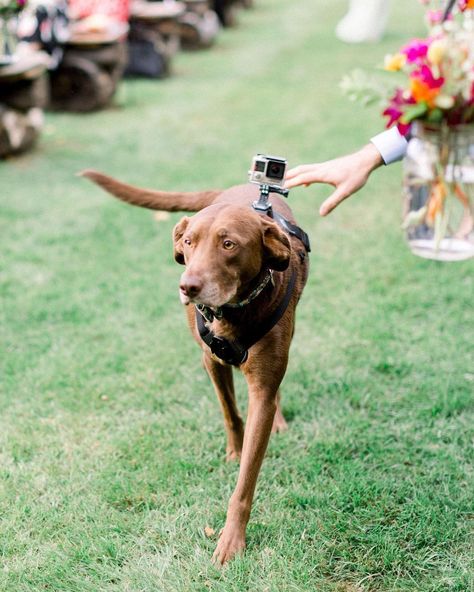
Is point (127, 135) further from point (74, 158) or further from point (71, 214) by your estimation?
point (71, 214)

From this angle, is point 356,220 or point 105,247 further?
point 356,220

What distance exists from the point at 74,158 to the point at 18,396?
4615 millimetres

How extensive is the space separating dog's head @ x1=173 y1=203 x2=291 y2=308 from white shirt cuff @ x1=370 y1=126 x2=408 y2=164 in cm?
77

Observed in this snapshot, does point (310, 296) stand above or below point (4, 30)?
below

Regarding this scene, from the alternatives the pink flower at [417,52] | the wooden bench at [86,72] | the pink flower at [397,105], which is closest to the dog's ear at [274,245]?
the pink flower at [397,105]

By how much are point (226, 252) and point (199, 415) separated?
4.64 feet

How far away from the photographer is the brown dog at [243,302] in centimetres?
248

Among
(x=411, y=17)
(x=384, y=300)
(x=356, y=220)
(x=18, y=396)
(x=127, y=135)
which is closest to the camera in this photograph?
(x=18, y=396)

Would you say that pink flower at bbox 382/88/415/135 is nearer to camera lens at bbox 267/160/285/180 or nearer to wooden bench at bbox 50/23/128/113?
camera lens at bbox 267/160/285/180

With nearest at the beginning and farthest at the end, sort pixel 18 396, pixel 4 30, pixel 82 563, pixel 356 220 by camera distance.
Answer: pixel 82 563
pixel 18 396
pixel 356 220
pixel 4 30

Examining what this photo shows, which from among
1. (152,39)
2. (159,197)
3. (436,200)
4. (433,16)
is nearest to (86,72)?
(152,39)

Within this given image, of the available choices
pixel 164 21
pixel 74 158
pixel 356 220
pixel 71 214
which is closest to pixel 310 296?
pixel 356 220

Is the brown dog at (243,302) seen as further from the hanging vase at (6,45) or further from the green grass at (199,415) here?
the hanging vase at (6,45)

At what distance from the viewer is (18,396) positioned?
3.83 meters
